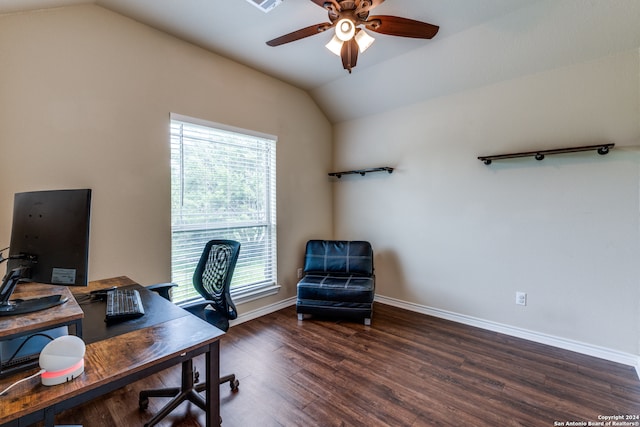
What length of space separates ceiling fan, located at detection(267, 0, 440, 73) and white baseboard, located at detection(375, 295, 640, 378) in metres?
Answer: 2.71

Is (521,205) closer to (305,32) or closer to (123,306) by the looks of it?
(305,32)

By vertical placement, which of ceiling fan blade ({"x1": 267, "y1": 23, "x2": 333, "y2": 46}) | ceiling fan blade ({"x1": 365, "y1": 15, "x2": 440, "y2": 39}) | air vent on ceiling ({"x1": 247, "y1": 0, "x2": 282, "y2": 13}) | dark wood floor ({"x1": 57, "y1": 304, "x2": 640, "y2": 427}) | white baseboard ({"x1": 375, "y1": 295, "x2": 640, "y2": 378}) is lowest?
dark wood floor ({"x1": 57, "y1": 304, "x2": 640, "y2": 427})

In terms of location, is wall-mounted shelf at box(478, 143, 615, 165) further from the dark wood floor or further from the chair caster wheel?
the chair caster wheel

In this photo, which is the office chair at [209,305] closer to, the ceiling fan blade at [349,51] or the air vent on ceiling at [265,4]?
the ceiling fan blade at [349,51]

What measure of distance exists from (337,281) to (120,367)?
94.1 inches

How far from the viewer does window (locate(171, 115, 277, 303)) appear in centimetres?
262

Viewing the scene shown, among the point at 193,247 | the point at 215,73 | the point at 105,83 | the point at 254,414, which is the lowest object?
the point at 254,414

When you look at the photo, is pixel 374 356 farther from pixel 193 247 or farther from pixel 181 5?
pixel 181 5

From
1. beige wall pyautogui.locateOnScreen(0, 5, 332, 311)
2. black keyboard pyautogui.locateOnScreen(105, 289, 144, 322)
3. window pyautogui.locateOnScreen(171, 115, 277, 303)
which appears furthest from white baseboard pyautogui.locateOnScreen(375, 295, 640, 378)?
black keyboard pyautogui.locateOnScreen(105, 289, 144, 322)

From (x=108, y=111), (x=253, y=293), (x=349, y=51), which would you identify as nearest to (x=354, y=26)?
(x=349, y=51)

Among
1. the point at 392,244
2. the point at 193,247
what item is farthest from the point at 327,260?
the point at 193,247

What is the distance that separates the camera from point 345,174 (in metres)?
3.91

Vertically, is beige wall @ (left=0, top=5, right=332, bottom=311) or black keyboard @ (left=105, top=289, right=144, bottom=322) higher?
beige wall @ (left=0, top=5, right=332, bottom=311)

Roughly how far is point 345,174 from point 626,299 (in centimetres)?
293
